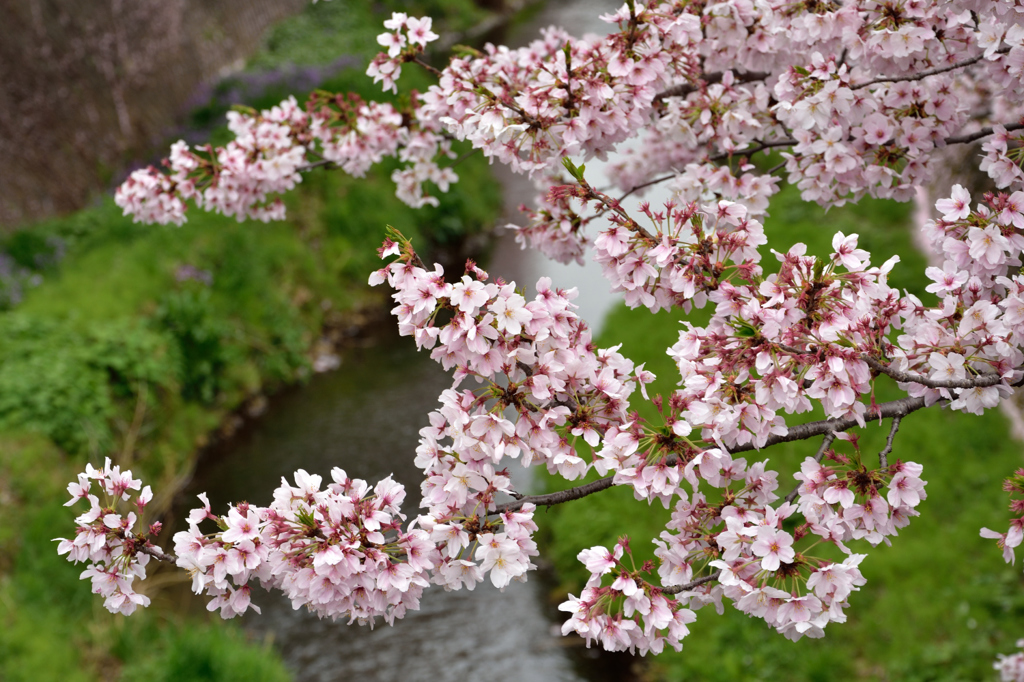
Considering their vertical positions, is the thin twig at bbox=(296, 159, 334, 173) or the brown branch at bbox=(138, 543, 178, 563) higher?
the thin twig at bbox=(296, 159, 334, 173)

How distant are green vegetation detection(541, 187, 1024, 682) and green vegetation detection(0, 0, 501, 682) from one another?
2.40 metres

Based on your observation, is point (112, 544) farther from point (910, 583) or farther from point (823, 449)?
point (910, 583)

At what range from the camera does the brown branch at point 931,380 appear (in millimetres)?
1581

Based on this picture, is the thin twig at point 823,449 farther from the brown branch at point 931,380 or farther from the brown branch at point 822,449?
the brown branch at point 931,380

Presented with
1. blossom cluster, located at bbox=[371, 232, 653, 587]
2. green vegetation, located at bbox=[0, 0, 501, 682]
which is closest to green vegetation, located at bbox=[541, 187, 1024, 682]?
green vegetation, located at bbox=[0, 0, 501, 682]

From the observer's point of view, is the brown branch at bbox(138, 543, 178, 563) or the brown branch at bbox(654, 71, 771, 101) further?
the brown branch at bbox(654, 71, 771, 101)

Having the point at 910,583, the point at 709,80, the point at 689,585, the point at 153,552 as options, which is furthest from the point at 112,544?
the point at 910,583

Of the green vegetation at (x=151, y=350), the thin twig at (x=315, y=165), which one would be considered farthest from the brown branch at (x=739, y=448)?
the green vegetation at (x=151, y=350)

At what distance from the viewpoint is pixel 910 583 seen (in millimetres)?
4379

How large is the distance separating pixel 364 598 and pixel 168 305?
21.4 feet

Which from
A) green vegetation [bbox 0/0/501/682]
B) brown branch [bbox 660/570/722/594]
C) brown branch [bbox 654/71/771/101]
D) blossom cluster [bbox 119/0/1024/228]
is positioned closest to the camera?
brown branch [bbox 660/570/722/594]

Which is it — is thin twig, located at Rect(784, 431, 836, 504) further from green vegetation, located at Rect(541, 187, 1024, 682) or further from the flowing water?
the flowing water

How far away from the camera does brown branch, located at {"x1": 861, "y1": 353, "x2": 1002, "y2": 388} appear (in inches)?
62.3

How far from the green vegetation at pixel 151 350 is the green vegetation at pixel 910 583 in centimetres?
240
